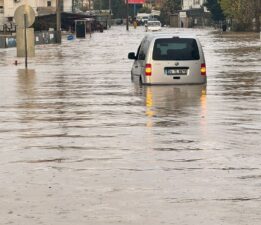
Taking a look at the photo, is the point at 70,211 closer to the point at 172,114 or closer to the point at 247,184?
the point at 247,184

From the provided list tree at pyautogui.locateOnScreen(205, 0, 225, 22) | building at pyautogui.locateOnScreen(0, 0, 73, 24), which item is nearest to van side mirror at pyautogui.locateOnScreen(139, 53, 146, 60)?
building at pyautogui.locateOnScreen(0, 0, 73, 24)

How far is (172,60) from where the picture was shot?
23188mm

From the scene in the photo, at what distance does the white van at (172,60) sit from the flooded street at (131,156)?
0.42 m

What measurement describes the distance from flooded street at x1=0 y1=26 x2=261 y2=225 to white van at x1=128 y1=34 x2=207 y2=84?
42cm

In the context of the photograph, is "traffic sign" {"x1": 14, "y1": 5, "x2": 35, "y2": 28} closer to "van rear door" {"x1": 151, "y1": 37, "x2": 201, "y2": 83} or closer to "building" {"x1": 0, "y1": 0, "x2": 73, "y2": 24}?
"van rear door" {"x1": 151, "y1": 37, "x2": 201, "y2": 83}

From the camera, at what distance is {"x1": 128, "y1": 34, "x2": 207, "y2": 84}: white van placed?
23062mm

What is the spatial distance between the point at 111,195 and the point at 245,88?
599 inches

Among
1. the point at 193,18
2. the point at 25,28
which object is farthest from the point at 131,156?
the point at 193,18

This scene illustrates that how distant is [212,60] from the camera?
129 feet

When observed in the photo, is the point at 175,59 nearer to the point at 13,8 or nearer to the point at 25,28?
the point at 25,28

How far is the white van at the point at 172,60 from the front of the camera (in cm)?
2306

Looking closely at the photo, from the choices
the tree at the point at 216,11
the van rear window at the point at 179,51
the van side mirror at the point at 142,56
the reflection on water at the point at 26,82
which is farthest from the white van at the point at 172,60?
the tree at the point at 216,11

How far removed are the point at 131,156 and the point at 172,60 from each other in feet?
39.2

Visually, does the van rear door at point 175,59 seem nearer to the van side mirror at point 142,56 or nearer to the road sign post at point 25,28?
the van side mirror at point 142,56
